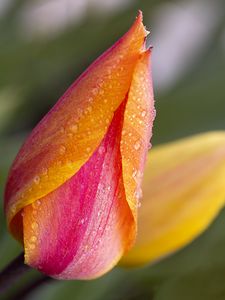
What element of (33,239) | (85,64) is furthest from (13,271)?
(85,64)

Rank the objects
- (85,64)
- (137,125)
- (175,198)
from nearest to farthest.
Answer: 1. (137,125)
2. (175,198)
3. (85,64)

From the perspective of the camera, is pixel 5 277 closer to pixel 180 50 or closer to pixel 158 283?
pixel 158 283

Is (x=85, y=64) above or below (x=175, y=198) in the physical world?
above

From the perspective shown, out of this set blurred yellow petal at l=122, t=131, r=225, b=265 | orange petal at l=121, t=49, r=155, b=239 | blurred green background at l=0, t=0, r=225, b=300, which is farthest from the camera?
blurred green background at l=0, t=0, r=225, b=300

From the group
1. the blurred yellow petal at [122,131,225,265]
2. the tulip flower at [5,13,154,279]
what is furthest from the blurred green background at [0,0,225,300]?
the tulip flower at [5,13,154,279]

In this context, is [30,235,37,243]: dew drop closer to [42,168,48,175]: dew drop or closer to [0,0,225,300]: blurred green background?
[42,168,48,175]: dew drop

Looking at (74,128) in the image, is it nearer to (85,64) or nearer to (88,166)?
(88,166)
